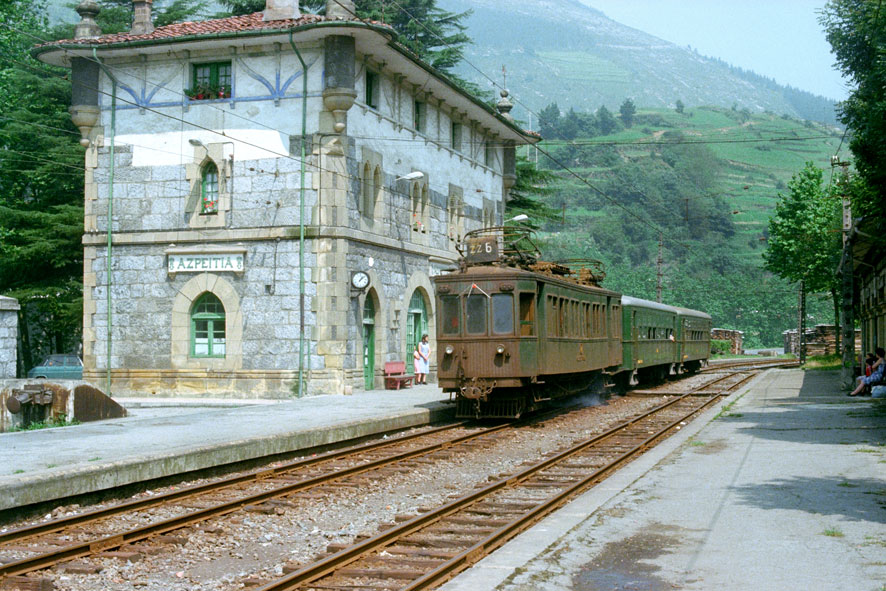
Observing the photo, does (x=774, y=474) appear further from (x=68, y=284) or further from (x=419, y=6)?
(x=419, y=6)

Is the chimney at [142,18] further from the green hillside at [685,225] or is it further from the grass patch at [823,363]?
the green hillside at [685,225]

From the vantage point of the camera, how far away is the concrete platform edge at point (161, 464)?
10.3 metres

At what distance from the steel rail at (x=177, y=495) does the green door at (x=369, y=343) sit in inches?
390

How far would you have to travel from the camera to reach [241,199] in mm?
25703

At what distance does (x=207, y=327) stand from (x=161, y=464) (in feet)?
46.5

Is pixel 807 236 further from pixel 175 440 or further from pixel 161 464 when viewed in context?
pixel 161 464

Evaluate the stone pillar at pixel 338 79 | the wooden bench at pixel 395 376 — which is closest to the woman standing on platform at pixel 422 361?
the wooden bench at pixel 395 376

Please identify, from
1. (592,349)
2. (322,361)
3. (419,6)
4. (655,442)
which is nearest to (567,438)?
(655,442)

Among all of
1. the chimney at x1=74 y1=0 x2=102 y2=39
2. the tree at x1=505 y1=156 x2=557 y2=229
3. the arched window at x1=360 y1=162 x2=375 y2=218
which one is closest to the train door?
the arched window at x1=360 y1=162 x2=375 y2=218

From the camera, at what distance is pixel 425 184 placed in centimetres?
3061

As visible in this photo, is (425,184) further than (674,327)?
No

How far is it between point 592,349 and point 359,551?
52.3 feet

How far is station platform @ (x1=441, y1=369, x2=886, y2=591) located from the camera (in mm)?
6891

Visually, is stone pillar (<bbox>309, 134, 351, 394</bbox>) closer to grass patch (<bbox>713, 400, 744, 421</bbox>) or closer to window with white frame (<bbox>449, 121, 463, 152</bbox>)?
window with white frame (<bbox>449, 121, 463, 152</bbox>)
